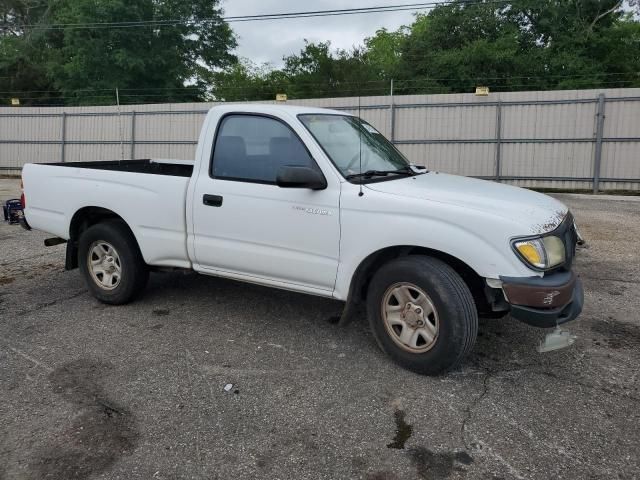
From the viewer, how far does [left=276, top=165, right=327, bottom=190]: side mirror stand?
393cm

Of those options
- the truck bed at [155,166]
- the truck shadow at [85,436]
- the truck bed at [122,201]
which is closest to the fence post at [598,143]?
the truck bed at [155,166]

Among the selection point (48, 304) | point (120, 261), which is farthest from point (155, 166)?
point (48, 304)

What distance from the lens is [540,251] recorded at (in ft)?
11.5

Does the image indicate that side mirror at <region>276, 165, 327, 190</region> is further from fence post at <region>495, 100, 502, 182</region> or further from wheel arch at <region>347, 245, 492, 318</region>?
fence post at <region>495, 100, 502, 182</region>

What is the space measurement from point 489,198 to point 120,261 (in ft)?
10.9

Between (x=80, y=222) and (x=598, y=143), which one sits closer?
(x=80, y=222)

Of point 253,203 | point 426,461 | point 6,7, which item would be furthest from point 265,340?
point 6,7

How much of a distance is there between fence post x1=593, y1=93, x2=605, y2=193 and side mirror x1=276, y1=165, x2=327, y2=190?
45.0ft

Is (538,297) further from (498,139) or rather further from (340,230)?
(498,139)

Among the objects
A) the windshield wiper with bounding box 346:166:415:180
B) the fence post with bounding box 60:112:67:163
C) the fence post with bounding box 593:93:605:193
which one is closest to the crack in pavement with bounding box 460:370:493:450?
the windshield wiper with bounding box 346:166:415:180

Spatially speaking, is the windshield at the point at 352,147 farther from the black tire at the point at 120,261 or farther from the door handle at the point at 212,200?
the black tire at the point at 120,261

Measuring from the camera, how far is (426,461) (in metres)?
2.93

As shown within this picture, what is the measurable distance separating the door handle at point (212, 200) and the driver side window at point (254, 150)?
0.17m

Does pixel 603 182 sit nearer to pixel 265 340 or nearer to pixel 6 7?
pixel 265 340
